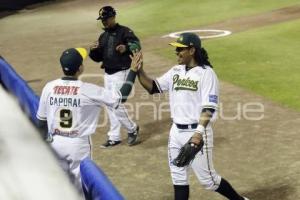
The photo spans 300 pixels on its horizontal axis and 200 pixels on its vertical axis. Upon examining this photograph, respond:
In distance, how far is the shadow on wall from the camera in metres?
7.54

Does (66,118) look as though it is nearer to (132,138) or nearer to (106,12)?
(106,12)

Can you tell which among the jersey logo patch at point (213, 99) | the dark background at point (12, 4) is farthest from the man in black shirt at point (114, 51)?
the dark background at point (12, 4)

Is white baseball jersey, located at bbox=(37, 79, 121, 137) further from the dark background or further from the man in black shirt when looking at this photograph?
the dark background

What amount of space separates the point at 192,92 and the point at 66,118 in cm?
158

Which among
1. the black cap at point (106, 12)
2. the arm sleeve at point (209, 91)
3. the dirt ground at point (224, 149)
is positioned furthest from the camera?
the black cap at point (106, 12)

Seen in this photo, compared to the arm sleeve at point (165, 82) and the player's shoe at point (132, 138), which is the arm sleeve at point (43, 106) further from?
the player's shoe at point (132, 138)

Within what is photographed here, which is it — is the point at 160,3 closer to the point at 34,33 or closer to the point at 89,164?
the point at 34,33

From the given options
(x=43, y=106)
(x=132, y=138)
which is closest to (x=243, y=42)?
(x=132, y=138)

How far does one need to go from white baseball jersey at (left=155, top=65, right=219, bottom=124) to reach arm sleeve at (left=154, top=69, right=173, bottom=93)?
0.40ft

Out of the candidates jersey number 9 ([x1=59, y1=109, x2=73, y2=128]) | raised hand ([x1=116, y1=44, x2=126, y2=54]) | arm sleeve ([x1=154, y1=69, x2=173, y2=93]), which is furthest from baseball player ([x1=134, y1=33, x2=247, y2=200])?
raised hand ([x1=116, y1=44, x2=126, y2=54])

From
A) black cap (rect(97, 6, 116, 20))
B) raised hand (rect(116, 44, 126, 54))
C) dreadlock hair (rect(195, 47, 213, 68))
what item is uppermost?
black cap (rect(97, 6, 116, 20))

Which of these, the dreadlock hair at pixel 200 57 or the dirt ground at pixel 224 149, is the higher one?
the dreadlock hair at pixel 200 57

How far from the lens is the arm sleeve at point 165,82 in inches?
269

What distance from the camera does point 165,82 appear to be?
6875 millimetres
